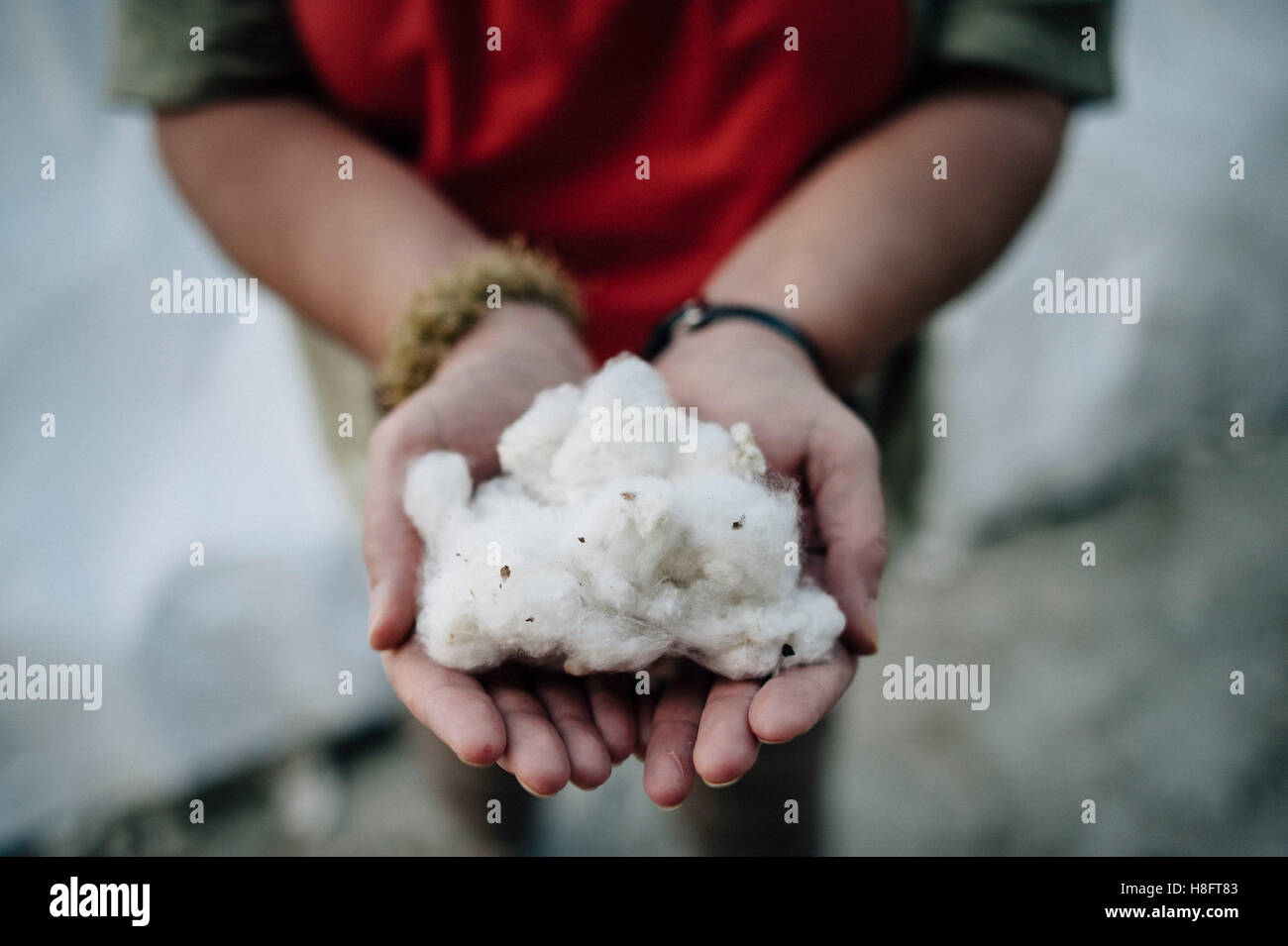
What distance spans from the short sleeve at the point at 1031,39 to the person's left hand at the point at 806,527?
0.45 m

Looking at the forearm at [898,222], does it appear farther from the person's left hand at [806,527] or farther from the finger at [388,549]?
the finger at [388,549]

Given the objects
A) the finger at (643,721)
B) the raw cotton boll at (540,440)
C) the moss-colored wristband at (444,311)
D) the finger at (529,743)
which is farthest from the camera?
the moss-colored wristband at (444,311)

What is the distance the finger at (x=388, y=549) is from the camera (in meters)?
0.77

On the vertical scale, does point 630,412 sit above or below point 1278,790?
above

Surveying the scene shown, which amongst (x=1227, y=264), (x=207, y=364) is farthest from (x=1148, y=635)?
(x=207, y=364)

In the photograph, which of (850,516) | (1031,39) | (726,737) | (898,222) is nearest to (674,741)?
(726,737)

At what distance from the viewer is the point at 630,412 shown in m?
0.86

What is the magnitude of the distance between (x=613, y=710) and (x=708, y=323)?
0.49 m

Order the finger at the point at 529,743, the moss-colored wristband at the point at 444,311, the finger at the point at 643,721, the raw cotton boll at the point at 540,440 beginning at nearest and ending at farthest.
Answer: the finger at the point at 529,743
the finger at the point at 643,721
the raw cotton boll at the point at 540,440
the moss-colored wristband at the point at 444,311

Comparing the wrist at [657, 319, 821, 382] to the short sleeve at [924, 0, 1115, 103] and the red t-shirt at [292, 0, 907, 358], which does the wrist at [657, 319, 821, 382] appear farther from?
the short sleeve at [924, 0, 1115, 103]

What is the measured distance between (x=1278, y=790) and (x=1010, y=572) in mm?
696

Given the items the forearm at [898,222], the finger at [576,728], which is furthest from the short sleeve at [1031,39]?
the finger at [576,728]

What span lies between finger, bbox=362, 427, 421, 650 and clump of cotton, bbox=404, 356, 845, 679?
0.01 m

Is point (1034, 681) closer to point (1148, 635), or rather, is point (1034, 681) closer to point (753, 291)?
point (1148, 635)
